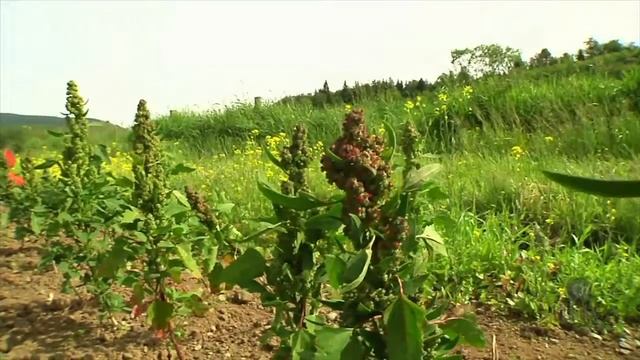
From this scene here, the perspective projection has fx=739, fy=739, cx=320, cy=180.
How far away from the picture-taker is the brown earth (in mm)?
2541

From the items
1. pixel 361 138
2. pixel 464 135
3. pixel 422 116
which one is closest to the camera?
pixel 361 138

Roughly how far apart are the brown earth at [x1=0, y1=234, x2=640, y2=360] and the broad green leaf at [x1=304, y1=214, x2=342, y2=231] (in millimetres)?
1094

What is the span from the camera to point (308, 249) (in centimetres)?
172

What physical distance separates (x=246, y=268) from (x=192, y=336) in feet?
3.79

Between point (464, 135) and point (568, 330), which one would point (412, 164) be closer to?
point (568, 330)

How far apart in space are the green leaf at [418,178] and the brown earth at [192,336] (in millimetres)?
1112

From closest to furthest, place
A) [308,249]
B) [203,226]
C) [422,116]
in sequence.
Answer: [308,249] < [203,226] < [422,116]

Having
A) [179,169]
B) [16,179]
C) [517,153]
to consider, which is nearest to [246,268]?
[179,169]

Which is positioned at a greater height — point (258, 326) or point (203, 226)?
point (203, 226)

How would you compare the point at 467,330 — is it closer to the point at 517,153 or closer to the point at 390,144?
the point at 390,144

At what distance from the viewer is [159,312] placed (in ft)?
7.55

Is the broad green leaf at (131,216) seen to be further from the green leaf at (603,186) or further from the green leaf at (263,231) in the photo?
the green leaf at (603,186)

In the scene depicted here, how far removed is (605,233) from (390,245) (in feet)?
9.14

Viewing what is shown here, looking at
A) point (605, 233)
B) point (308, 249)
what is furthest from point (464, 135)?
point (308, 249)
